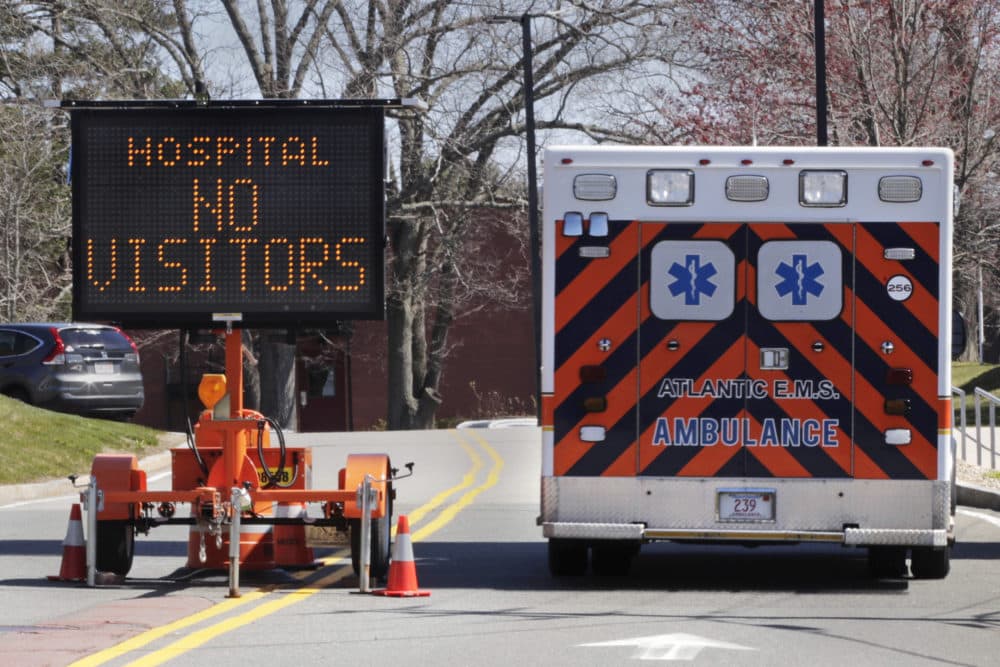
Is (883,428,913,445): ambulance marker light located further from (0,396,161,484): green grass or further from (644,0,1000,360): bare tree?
(644,0,1000,360): bare tree

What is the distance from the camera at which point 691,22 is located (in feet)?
102

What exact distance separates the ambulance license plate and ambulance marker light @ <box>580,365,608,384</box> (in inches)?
41.7

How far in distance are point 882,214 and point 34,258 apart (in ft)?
109

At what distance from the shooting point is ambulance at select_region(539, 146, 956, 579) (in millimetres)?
11492

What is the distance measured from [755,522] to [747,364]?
102cm

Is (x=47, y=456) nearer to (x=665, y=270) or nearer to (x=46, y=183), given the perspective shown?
(x=665, y=270)

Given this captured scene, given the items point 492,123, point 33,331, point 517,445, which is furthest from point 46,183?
point 517,445

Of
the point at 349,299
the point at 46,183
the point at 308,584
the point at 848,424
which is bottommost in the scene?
the point at 308,584

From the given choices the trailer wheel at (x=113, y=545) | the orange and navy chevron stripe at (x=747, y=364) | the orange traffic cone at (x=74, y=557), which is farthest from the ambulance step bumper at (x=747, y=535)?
the orange traffic cone at (x=74, y=557)

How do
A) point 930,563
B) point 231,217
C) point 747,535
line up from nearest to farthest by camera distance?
point 747,535, point 231,217, point 930,563

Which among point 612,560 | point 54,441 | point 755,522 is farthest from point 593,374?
point 54,441

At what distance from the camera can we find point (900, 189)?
11633 mm

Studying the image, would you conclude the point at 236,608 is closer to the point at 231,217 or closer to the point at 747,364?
the point at 231,217

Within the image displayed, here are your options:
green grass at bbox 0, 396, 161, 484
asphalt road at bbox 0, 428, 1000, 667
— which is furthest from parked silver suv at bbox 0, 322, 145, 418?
asphalt road at bbox 0, 428, 1000, 667
